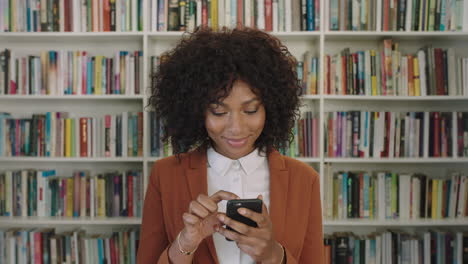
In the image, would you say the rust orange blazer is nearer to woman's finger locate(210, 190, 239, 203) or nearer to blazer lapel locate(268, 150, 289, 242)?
blazer lapel locate(268, 150, 289, 242)

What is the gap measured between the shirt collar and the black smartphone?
0.66 feet

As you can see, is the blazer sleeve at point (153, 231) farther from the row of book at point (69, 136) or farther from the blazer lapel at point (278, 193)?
the row of book at point (69, 136)

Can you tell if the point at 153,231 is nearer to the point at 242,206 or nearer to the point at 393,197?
the point at 242,206

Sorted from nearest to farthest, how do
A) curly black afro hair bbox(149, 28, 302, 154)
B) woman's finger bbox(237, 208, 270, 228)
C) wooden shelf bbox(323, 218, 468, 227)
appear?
woman's finger bbox(237, 208, 270, 228) → curly black afro hair bbox(149, 28, 302, 154) → wooden shelf bbox(323, 218, 468, 227)

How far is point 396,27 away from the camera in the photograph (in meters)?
2.43

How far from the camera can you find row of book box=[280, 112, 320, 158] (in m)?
2.45

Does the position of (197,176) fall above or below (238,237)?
above

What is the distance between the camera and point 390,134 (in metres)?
2.45

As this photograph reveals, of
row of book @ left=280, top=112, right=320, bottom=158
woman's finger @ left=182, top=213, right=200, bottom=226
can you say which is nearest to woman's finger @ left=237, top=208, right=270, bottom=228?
woman's finger @ left=182, top=213, right=200, bottom=226

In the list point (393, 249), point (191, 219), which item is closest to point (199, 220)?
point (191, 219)

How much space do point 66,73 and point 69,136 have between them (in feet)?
1.23

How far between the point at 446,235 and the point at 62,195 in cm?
231

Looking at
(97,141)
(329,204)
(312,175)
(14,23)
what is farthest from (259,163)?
(14,23)

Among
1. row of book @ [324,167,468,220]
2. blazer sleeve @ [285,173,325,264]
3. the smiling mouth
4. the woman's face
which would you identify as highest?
the woman's face
